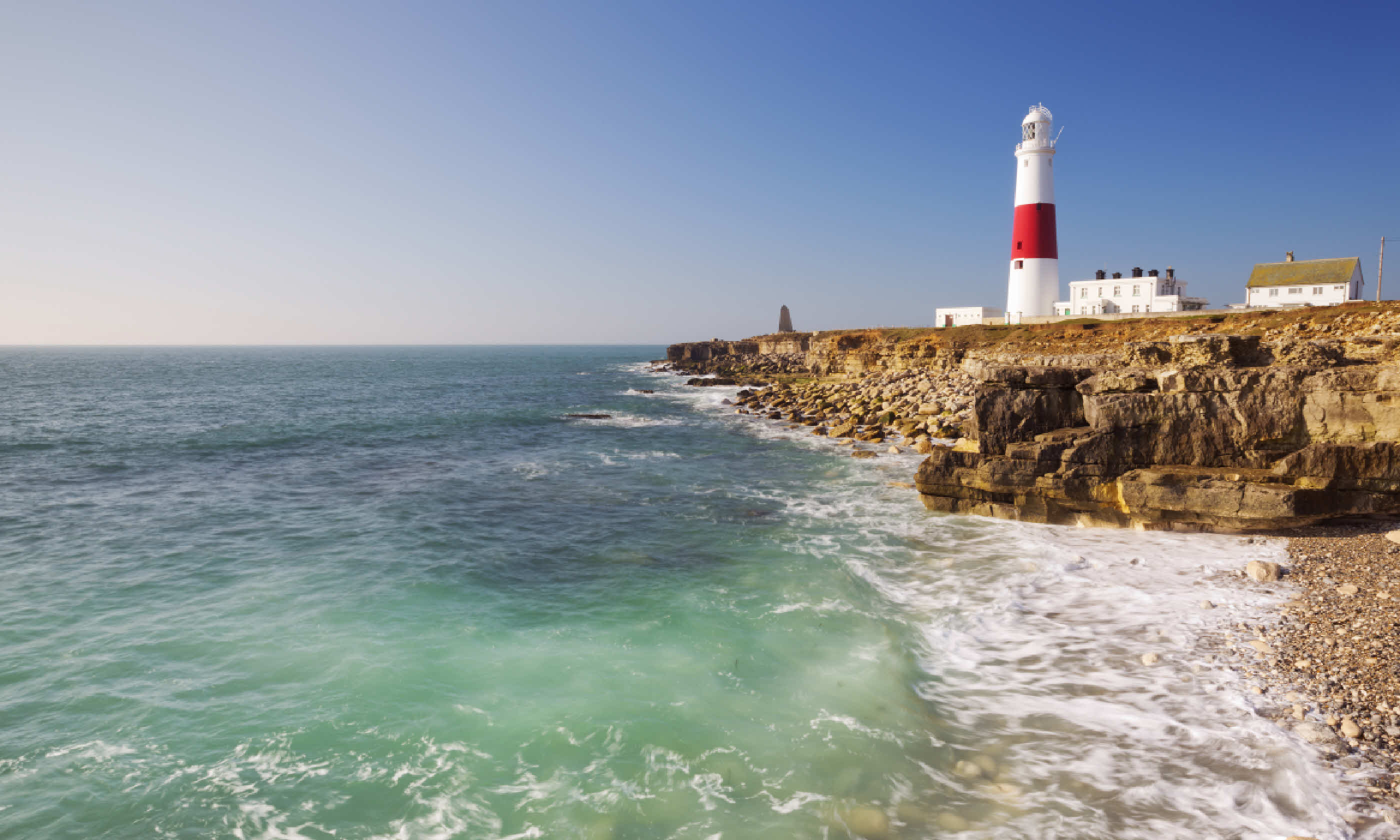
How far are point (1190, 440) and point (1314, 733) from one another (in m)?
8.42

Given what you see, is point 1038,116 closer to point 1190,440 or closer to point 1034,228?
point 1034,228

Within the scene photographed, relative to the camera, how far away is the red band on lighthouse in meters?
43.2

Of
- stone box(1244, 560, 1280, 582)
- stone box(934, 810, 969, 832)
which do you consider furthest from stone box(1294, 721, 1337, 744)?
stone box(1244, 560, 1280, 582)

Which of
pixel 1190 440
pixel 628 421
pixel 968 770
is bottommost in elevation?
pixel 968 770

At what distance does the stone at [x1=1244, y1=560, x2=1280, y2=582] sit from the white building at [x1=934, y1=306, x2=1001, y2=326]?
51.9 metres

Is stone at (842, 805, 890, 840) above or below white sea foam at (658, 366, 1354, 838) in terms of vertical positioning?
below

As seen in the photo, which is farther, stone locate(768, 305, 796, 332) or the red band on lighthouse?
stone locate(768, 305, 796, 332)

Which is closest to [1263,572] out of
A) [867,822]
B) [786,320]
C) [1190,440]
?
[1190,440]

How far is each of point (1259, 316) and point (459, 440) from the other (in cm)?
3833

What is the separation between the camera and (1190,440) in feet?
43.5

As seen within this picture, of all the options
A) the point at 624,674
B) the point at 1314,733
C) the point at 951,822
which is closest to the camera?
the point at 951,822

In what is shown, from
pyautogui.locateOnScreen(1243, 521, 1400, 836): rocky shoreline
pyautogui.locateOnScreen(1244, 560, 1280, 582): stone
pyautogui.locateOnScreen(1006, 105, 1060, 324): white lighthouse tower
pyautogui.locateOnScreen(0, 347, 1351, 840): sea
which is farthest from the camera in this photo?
pyautogui.locateOnScreen(1006, 105, 1060, 324): white lighthouse tower

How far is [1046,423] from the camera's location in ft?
49.1

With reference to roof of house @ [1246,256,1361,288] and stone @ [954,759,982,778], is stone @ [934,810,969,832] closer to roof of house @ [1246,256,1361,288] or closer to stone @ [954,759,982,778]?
stone @ [954,759,982,778]
